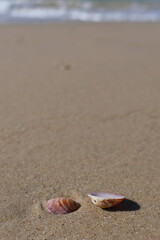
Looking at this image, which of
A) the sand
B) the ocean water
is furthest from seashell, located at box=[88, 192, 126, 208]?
the ocean water

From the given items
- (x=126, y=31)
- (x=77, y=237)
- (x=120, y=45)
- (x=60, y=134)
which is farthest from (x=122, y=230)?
(x=126, y=31)

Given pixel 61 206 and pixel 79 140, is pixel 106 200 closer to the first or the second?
pixel 61 206

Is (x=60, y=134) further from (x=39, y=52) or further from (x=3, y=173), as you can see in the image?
(x=39, y=52)

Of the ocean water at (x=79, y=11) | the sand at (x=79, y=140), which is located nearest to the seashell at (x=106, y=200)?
the sand at (x=79, y=140)

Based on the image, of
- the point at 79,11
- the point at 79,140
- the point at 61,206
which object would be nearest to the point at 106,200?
the point at 61,206

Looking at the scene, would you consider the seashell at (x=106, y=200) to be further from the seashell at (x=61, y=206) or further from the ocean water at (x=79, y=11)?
the ocean water at (x=79, y=11)
